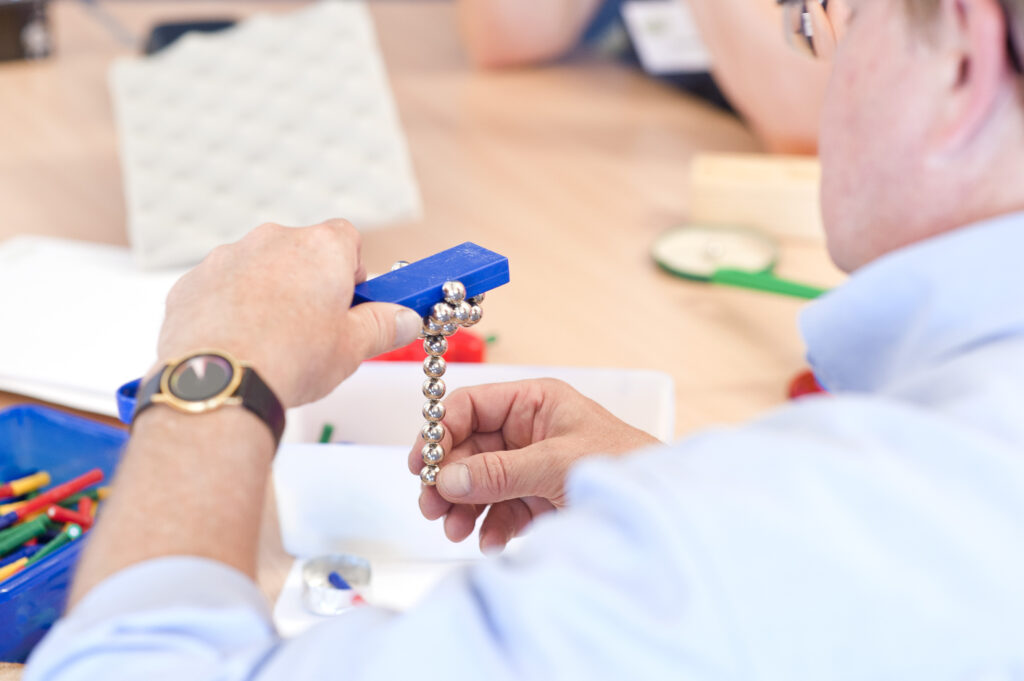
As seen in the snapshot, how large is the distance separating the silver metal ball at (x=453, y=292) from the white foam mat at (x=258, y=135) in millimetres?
486

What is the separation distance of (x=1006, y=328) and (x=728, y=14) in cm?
93

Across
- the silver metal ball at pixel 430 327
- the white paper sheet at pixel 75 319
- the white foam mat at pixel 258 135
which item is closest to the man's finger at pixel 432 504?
the silver metal ball at pixel 430 327

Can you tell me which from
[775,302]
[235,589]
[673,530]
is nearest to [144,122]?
[775,302]

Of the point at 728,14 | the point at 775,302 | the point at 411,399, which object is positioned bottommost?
the point at 775,302

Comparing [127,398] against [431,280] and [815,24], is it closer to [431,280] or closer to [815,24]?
[431,280]

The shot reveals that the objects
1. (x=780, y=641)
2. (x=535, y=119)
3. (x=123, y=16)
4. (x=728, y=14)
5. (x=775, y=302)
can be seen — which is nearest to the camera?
(x=780, y=641)

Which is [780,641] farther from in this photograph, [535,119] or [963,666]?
[535,119]

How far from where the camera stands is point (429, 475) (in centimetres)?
61

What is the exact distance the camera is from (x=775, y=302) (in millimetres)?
1008

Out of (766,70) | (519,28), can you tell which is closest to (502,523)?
(766,70)

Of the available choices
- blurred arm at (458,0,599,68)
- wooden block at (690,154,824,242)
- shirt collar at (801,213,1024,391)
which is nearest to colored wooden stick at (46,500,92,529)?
shirt collar at (801,213,1024,391)

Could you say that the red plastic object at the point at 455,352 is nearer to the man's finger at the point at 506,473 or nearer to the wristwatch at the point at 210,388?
the man's finger at the point at 506,473

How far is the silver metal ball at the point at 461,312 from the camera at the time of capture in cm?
53

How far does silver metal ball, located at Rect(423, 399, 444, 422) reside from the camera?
23.3 inches
